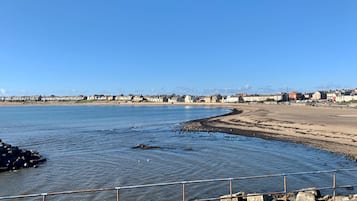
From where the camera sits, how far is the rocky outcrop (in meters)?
24.4

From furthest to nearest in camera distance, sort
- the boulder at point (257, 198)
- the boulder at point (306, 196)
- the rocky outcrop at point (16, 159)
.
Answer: the rocky outcrop at point (16, 159)
the boulder at point (306, 196)
the boulder at point (257, 198)

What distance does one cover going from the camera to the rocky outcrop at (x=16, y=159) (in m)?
24.4

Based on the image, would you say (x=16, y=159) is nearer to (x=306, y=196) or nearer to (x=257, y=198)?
(x=257, y=198)

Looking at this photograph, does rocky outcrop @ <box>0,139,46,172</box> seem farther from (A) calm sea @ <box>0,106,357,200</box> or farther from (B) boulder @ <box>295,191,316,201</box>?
(B) boulder @ <box>295,191,316,201</box>

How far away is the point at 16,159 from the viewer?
25906mm

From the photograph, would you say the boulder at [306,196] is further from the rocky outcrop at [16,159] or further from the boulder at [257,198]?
the rocky outcrop at [16,159]

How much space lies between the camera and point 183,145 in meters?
34.9

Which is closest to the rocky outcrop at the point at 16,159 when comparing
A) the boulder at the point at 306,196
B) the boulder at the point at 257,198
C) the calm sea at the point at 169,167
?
the calm sea at the point at 169,167

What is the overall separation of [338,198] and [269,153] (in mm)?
16989

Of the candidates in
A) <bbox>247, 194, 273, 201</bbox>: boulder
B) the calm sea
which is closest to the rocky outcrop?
the calm sea

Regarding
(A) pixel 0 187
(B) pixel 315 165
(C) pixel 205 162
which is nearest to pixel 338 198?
(B) pixel 315 165

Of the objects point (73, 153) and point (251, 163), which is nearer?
point (251, 163)

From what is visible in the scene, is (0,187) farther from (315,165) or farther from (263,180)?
(315,165)

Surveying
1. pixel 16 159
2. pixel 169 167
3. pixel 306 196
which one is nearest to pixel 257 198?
pixel 306 196
